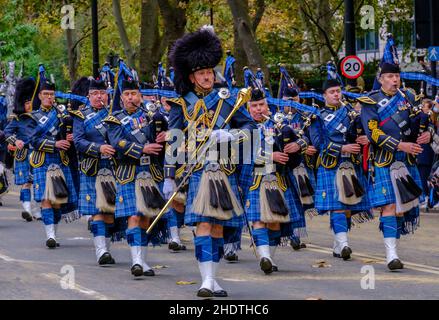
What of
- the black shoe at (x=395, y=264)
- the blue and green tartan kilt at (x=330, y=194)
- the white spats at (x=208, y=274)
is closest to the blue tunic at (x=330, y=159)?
the blue and green tartan kilt at (x=330, y=194)

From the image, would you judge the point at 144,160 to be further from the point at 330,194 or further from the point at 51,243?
the point at 51,243

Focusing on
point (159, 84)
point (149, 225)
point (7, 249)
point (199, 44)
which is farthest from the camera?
point (159, 84)

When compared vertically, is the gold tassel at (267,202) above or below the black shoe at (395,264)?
above

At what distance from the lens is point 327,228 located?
A: 18484 millimetres

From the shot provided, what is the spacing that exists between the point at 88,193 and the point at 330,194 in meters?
2.69

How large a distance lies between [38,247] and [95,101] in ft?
7.22

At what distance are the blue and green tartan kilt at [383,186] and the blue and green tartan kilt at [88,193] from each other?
9.80ft

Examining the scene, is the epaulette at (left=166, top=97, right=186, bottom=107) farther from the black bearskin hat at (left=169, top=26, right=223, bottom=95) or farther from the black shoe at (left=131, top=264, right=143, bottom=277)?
the black shoe at (left=131, top=264, right=143, bottom=277)

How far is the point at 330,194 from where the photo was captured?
1440cm

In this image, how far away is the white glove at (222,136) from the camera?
1111cm

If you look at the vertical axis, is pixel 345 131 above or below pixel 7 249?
above

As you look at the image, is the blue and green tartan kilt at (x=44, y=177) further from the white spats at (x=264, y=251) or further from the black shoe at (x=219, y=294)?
the black shoe at (x=219, y=294)
